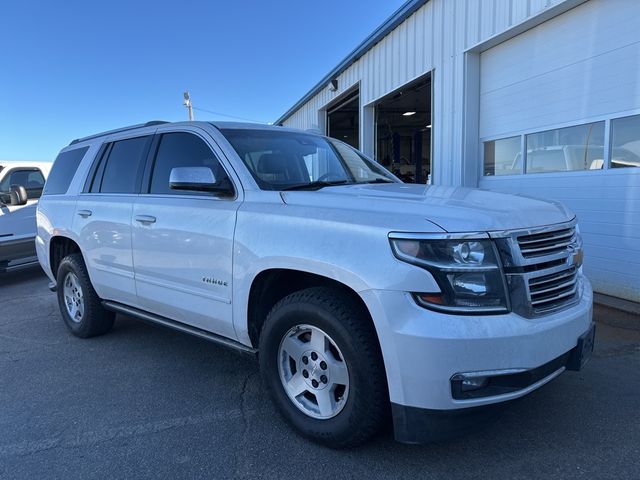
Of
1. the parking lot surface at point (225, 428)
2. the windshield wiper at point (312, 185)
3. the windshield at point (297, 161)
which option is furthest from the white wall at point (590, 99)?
the windshield wiper at point (312, 185)

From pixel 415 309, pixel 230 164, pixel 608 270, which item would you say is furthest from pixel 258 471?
pixel 608 270

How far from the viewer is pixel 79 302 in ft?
15.9

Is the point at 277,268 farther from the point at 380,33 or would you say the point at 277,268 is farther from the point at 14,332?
the point at 380,33

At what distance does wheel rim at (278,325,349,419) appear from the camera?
102 inches

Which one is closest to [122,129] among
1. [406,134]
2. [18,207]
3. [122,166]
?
[122,166]

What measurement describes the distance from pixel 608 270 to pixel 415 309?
4.71 meters

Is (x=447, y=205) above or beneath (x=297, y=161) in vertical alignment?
beneath

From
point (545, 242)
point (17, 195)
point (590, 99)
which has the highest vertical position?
point (590, 99)

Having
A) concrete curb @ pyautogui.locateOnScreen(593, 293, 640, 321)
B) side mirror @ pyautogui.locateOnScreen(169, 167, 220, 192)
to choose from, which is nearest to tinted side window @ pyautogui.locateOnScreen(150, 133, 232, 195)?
side mirror @ pyautogui.locateOnScreen(169, 167, 220, 192)

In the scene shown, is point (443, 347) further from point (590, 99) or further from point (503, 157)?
point (503, 157)

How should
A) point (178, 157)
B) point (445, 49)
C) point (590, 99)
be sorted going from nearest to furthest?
point (178, 157) < point (590, 99) < point (445, 49)

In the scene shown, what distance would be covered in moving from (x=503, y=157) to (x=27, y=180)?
8.39 metres

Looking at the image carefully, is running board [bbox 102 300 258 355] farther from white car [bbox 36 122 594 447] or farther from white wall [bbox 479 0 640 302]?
white wall [bbox 479 0 640 302]

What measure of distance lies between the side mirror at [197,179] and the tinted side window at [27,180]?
6.87 m
